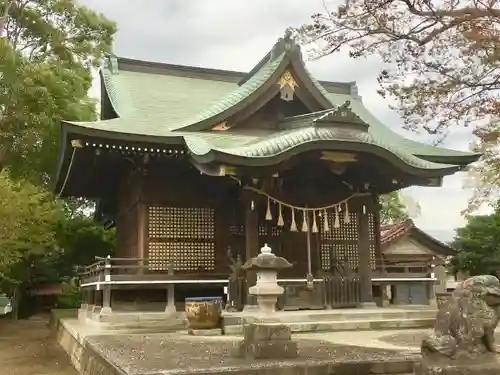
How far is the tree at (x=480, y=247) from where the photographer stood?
81.5 feet

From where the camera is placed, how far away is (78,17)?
24766 mm

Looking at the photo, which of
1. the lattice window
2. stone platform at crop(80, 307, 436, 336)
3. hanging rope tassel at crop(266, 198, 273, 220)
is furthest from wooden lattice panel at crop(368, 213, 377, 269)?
the lattice window

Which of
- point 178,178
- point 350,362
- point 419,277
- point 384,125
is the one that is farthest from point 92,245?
point 350,362

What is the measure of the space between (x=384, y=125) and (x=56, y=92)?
40.8 ft

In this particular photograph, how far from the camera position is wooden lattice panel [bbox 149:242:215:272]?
Result: 13.7 meters

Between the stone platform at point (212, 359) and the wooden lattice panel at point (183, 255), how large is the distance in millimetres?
3766

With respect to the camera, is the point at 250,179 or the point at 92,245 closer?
the point at 250,179

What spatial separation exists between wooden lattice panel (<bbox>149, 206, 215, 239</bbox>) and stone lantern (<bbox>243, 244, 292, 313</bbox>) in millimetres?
3735

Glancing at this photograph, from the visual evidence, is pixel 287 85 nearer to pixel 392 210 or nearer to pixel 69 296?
pixel 69 296

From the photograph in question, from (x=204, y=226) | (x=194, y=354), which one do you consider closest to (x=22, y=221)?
(x=204, y=226)

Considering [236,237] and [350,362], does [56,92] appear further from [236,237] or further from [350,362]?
[350,362]

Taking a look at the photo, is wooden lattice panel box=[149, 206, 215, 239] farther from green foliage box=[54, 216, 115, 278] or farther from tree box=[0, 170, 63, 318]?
green foliage box=[54, 216, 115, 278]

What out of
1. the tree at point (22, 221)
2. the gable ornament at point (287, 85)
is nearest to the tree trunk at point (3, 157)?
the tree at point (22, 221)

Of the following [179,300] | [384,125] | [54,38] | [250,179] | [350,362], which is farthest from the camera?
[54,38]
